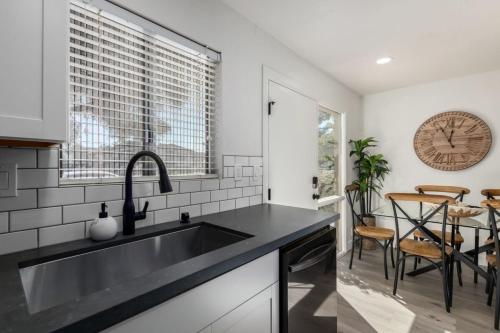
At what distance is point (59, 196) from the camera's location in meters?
1.02

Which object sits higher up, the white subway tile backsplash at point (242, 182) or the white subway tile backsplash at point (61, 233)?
the white subway tile backsplash at point (242, 182)

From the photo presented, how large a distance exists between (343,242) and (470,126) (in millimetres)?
2229

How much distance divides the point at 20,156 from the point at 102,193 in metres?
0.32

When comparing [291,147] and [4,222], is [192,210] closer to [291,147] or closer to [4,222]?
[4,222]

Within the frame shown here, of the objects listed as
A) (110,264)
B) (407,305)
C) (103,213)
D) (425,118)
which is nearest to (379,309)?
(407,305)

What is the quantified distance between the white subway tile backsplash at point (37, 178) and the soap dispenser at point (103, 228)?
0.71 ft

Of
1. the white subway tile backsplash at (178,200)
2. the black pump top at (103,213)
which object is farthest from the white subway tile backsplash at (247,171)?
the black pump top at (103,213)

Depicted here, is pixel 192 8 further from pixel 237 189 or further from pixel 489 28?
pixel 489 28

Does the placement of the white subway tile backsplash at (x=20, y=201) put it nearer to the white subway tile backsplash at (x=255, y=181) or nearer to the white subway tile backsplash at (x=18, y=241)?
the white subway tile backsplash at (x=18, y=241)

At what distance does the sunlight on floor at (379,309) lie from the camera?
196 centimetres

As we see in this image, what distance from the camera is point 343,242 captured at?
11.6 ft

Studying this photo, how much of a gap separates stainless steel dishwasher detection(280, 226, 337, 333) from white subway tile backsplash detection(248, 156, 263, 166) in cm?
74

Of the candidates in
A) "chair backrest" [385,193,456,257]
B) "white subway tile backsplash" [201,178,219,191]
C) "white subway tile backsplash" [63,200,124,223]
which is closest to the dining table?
"chair backrest" [385,193,456,257]

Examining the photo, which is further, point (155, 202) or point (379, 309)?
point (379, 309)
